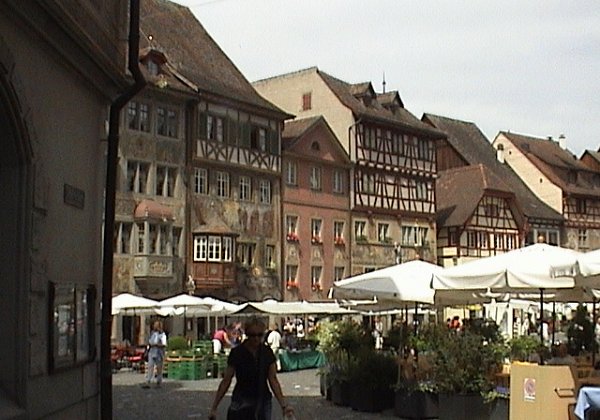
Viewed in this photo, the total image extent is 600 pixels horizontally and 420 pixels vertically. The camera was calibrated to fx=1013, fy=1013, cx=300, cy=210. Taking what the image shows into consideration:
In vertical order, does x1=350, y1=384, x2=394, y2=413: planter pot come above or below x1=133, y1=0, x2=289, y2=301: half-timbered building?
below

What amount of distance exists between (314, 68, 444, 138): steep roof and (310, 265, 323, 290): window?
28.0ft

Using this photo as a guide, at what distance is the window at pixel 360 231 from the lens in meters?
51.8

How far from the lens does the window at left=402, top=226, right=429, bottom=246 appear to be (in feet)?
180

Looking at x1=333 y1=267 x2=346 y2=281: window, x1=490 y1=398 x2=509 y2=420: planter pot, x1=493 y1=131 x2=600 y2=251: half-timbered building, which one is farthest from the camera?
x1=493 y1=131 x2=600 y2=251: half-timbered building

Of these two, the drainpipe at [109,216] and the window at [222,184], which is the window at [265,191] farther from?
the drainpipe at [109,216]

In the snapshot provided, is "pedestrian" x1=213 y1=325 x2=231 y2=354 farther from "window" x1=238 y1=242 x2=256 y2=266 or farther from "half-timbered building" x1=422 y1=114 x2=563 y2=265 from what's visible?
"half-timbered building" x1=422 y1=114 x2=563 y2=265

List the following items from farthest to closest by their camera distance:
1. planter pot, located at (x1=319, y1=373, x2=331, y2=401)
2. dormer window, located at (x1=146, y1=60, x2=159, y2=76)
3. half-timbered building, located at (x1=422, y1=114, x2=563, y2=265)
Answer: half-timbered building, located at (x1=422, y1=114, x2=563, y2=265) < dormer window, located at (x1=146, y1=60, x2=159, y2=76) < planter pot, located at (x1=319, y1=373, x2=331, y2=401)

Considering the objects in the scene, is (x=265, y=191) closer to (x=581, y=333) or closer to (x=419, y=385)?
(x=581, y=333)

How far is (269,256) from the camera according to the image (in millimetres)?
46312

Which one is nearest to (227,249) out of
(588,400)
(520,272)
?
(520,272)

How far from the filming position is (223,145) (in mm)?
43781

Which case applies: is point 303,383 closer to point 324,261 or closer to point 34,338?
point 34,338

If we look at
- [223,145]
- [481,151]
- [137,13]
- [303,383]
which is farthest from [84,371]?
[481,151]

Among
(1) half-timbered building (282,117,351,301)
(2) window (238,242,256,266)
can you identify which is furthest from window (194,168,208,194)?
(1) half-timbered building (282,117,351,301)
